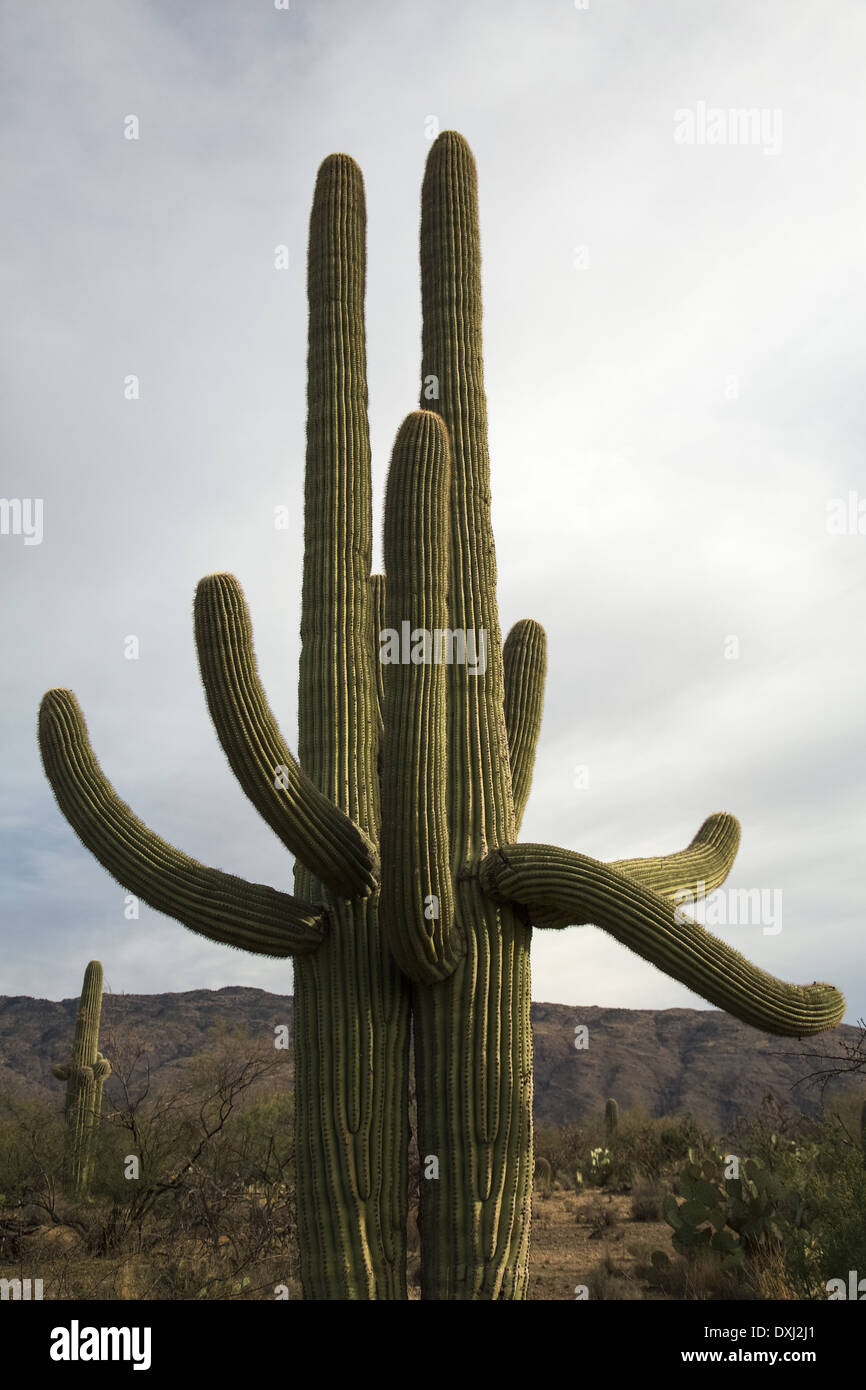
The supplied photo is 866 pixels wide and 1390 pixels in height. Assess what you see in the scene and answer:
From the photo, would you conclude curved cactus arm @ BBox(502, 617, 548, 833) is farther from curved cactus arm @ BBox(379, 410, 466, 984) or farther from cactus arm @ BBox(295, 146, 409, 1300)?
curved cactus arm @ BBox(379, 410, 466, 984)

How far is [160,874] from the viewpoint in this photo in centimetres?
701

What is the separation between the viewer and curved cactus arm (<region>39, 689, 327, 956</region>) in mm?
6941

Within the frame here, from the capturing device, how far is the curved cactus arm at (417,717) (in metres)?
6.53

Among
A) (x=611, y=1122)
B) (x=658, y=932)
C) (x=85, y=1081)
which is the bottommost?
(x=611, y=1122)

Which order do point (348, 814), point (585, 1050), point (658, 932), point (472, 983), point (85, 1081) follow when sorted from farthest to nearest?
point (585, 1050) → point (85, 1081) → point (348, 814) → point (472, 983) → point (658, 932)

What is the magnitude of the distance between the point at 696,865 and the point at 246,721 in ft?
12.1

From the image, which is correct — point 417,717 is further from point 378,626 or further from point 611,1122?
point 611,1122

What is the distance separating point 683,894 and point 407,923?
2.44 metres

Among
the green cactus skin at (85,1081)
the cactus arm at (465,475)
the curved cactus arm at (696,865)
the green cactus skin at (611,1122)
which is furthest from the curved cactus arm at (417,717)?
the green cactus skin at (611,1122)

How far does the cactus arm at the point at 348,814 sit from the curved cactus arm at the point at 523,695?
1093mm

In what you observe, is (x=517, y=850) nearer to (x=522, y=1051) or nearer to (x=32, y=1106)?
(x=522, y=1051)

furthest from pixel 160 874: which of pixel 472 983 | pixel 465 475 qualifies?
pixel 465 475

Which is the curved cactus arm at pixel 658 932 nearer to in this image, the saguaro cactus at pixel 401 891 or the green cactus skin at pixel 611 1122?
the saguaro cactus at pixel 401 891

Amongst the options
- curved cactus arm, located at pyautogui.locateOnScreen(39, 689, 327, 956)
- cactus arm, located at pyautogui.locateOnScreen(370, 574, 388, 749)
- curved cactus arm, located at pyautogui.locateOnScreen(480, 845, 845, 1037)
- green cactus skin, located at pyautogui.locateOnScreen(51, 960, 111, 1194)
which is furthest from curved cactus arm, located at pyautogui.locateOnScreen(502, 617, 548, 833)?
green cactus skin, located at pyautogui.locateOnScreen(51, 960, 111, 1194)
